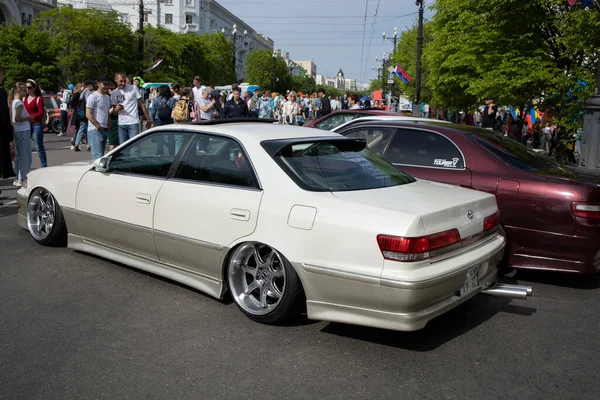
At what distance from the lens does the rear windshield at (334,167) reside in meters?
4.34

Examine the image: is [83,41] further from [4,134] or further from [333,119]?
[4,134]

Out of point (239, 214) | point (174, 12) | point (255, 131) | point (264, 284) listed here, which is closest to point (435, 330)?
point (264, 284)

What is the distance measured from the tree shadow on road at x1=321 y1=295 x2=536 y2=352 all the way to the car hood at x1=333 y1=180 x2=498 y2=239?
75cm

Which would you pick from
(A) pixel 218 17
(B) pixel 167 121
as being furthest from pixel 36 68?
(A) pixel 218 17

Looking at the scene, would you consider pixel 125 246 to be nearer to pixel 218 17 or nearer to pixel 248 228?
pixel 248 228

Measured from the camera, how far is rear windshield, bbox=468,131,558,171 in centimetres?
589

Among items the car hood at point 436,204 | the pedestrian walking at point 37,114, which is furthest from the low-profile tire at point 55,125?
the car hood at point 436,204

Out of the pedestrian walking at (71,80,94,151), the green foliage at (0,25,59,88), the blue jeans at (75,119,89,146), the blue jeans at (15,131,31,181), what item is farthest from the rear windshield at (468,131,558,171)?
the green foliage at (0,25,59,88)

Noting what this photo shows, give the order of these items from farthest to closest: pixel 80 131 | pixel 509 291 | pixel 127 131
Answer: pixel 80 131
pixel 127 131
pixel 509 291

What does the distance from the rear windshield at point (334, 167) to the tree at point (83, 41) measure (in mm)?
42780

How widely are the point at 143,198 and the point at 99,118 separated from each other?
223 inches

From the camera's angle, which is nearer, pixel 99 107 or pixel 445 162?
pixel 445 162

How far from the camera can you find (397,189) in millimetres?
4492

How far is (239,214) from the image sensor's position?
4.40 metres
